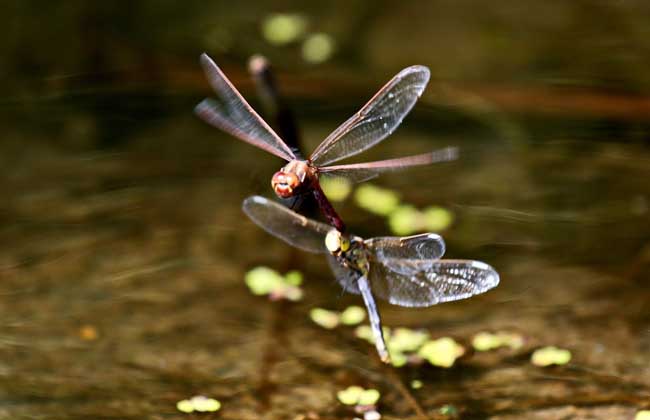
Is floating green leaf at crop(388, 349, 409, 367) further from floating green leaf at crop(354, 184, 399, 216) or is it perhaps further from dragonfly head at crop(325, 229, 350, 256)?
floating green leaf at crop(354, 184, 399, 216)

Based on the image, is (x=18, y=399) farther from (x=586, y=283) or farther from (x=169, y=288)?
(x=586, y=283)

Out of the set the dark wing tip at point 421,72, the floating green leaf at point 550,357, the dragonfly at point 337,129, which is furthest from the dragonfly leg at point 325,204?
the floating green leaf at point 550,357

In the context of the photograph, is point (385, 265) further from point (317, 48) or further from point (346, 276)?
point (317, 48)

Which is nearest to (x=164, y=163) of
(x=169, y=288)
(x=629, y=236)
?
(x=169, y=288)

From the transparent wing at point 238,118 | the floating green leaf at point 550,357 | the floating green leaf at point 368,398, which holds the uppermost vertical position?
the transparent wing at point 238,118

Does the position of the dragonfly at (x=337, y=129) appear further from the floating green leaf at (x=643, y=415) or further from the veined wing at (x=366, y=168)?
the floating green leaf at (x=643, y=415)

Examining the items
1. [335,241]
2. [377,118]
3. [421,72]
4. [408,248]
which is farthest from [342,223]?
[421,72]
